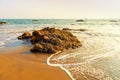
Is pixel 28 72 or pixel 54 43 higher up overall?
pixel 54 43

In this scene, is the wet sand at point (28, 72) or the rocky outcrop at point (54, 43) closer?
the wet sand at point (28, 72)

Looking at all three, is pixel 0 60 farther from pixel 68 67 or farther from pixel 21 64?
pixel 68 67

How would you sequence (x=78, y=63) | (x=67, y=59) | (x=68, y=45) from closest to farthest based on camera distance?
(x=78, y=63) → (x=67, y=59) → (x=68, y=45)

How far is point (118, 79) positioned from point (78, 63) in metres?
2.44

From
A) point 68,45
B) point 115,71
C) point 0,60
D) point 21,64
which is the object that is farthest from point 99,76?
point 68,45

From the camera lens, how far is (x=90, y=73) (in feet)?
21.4

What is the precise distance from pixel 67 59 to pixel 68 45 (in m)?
3.34

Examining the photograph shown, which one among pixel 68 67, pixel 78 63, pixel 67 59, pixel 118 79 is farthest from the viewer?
pixel 67 59

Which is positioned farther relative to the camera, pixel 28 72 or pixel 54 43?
pixel 54 43

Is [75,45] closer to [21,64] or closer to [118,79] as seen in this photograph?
[21,64]

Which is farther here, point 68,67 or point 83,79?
point 68,67

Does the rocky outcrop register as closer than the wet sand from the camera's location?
No

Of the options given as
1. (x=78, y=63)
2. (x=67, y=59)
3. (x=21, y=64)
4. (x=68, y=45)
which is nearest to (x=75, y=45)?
(x=68, y=45)

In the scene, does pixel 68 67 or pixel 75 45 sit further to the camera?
pixel 75 45
